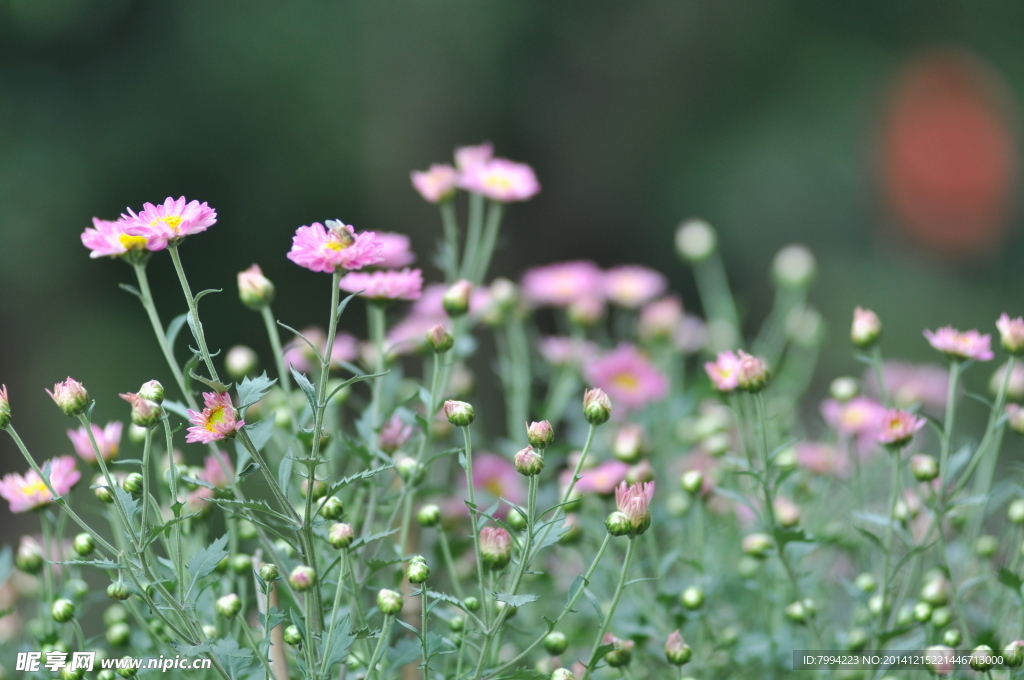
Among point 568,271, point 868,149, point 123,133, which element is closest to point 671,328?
point 568,271

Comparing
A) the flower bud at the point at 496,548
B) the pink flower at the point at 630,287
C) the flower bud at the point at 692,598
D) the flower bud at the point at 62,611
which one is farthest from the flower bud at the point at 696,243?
the flower bud at the point at 62,611

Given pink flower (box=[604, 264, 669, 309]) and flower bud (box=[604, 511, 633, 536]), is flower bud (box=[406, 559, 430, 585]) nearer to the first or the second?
flower bud (box=[604, 511, 633, 536])

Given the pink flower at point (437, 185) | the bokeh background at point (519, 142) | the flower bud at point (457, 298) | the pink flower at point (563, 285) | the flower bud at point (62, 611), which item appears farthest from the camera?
the bokeh background at point (519, 142)

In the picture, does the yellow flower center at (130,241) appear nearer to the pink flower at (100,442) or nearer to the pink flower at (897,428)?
the pink flower at (100,442)

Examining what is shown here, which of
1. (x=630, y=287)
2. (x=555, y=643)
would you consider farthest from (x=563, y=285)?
(x=555, y=643)

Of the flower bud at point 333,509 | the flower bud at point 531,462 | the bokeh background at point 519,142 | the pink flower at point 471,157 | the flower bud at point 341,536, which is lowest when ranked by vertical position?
the bokeh background at point 519,142

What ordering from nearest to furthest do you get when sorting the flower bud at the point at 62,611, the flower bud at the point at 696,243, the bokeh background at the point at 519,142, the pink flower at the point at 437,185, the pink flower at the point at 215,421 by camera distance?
the pink flower at the point at 215,421
the flower bud at the point at 62,611
the pink flower at the point at 437,185
the flower bud at the point at 696,243
the bokeh background at the point at 519,142

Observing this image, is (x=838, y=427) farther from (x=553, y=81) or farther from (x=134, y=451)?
(x=553, y=81)
